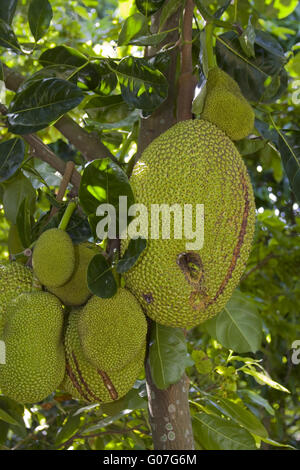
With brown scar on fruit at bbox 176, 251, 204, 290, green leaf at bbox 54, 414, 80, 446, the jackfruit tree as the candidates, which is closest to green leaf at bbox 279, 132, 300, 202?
the jackfruit tree

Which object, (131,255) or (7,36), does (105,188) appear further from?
(7,36)

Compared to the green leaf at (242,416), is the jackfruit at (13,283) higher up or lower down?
higher up

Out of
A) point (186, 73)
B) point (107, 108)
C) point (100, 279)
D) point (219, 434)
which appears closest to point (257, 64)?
point (186, 73)

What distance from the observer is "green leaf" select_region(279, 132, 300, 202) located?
0.83m

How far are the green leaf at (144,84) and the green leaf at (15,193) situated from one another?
1.18ft

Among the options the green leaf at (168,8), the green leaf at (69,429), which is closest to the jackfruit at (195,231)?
the green leaf at (168,8)

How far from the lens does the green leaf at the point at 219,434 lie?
3.20ft

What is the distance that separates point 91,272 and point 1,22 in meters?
0.45

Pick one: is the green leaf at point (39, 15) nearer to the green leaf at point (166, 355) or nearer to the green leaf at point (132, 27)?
the green leaf at point (132, 27)

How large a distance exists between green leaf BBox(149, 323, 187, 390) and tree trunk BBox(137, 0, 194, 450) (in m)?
0.05

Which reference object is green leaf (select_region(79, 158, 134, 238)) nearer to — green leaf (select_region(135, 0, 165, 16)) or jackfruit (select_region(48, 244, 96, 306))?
jackfruit (select_region(48, 244, 96, 306))

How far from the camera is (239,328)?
0.92 metres

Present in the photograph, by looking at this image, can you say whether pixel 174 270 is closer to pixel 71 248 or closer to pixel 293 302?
pixel 71 248

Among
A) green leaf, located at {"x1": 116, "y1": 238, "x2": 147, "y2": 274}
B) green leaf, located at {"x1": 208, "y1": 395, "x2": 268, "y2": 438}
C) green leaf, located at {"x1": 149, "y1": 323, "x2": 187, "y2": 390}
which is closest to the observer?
green leaf, located at {"x1": 116, "y1": 238, "x2": 147, "y2": 274}
